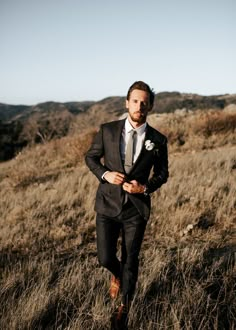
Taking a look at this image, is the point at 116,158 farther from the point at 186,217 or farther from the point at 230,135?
the point at 230,135

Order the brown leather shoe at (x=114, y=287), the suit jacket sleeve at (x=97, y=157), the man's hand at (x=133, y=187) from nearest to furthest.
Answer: the man's hand at (x=133, y=187) < the suit jacket sleeve at (x=97, y=157) < the brown leather shoe at (x=114, y=287)

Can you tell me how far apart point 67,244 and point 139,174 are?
2720 mm

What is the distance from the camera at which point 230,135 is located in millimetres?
14539

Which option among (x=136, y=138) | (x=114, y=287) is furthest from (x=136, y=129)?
(x=114, y=287)

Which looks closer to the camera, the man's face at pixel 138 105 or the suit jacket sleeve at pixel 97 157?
the man's face at pixel 138 105

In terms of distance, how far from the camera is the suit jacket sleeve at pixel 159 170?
119 inches

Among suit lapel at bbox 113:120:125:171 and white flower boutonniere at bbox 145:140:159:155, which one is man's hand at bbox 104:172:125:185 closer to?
suit lapel at bbox 113:120:125:171

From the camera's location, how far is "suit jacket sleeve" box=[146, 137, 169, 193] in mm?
3024

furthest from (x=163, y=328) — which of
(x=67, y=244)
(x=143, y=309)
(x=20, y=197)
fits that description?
(x=20, y=197)

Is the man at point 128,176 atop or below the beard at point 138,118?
below

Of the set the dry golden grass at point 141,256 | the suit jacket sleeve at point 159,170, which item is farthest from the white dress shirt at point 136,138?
the dry golden grass at point 141,256

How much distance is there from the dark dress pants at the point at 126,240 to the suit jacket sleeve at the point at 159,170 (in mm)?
246

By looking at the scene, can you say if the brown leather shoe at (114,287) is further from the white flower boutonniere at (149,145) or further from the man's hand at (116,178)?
the white flower boutonniere at (149,145)

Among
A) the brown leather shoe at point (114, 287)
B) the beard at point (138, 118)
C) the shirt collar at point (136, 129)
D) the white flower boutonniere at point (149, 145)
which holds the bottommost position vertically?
the brown leather shoe at point (114, 287)
